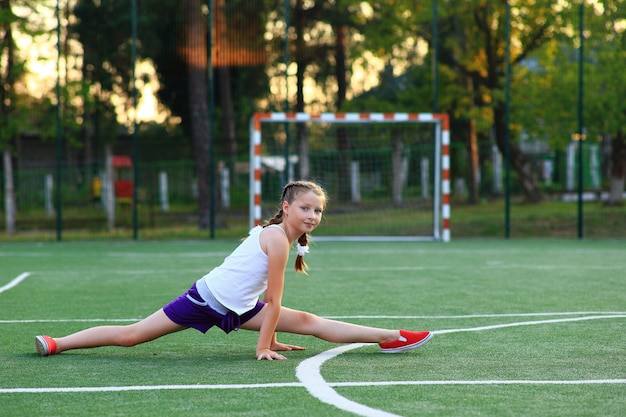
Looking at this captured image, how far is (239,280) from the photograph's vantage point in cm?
526

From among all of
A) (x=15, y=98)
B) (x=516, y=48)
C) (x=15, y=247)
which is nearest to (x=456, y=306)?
(x=15, y=247)

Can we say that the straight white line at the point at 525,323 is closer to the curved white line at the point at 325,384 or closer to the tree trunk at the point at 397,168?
the curved white line at the point at 325,384

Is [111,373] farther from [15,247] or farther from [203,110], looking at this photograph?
[203,110]

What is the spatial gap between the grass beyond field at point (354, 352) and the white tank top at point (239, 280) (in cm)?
32

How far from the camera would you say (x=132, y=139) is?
18062 millimetres

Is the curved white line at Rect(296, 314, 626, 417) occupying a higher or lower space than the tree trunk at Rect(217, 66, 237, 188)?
lower

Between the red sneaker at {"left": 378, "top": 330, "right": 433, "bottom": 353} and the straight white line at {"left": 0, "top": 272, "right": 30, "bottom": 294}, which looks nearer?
the red sneaker at {"left": 378, "top": 330, "right": 433, "bottom": 353}

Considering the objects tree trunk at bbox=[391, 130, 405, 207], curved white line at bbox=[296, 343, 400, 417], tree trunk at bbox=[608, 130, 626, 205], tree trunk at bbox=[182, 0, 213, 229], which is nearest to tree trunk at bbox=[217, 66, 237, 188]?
tree trunk at bbox=[182, 0, 213, 229]

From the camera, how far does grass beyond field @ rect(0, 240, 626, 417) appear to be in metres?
4.00

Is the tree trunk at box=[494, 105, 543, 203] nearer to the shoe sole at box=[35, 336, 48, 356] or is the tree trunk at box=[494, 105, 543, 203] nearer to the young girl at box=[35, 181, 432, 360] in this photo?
the young girl at box=[35, 181, 432, 360]

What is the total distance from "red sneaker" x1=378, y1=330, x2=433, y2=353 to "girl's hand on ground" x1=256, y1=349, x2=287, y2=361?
0.64 metres

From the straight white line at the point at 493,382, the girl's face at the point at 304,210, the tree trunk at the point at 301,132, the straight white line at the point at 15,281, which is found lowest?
the straight white line at the point at 15,281

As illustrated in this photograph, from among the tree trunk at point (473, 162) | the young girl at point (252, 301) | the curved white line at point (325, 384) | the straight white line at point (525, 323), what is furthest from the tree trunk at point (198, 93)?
the young girl at point (252, 301)

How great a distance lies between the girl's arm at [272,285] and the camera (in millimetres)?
5152
